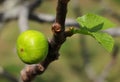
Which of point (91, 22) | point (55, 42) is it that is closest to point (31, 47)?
point (55, 42)

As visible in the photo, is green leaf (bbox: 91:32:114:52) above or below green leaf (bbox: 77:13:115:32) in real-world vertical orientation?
below

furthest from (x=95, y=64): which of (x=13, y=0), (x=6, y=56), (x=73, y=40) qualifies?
(x=13, y=0)

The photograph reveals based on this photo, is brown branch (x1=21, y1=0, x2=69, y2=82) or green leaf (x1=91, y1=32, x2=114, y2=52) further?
green leaf (x1=91, y1=32, x2=114, y2=52)

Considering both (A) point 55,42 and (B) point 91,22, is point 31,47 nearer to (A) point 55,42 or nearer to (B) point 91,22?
(A) point 55,42

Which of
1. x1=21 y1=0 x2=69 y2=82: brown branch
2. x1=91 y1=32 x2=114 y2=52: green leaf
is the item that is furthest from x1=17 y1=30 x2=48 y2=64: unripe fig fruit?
x1=91 y1=32 x2=114 y2=52: green leaf

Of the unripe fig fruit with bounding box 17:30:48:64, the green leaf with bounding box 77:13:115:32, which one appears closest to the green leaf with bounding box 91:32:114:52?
the green leaf with bounding box 77:13:115:32

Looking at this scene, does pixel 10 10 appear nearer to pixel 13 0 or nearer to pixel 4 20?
Result: pixel 4 20

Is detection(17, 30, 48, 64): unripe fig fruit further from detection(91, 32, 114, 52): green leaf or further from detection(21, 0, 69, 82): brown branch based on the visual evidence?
detection(91, 32, 114, 52): green leaf

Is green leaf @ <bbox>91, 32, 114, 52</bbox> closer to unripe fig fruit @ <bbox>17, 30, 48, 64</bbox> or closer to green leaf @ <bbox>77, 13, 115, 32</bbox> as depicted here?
green leaf @ <bbox>77, 13, 115, 32</bbox>

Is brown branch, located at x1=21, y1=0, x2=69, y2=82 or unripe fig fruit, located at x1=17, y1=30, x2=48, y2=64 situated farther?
unripe fig fruit, located at x1=17, y1=30, x2=48, y2=64

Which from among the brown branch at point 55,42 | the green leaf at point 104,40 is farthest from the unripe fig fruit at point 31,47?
the green leaf at point 104,40
